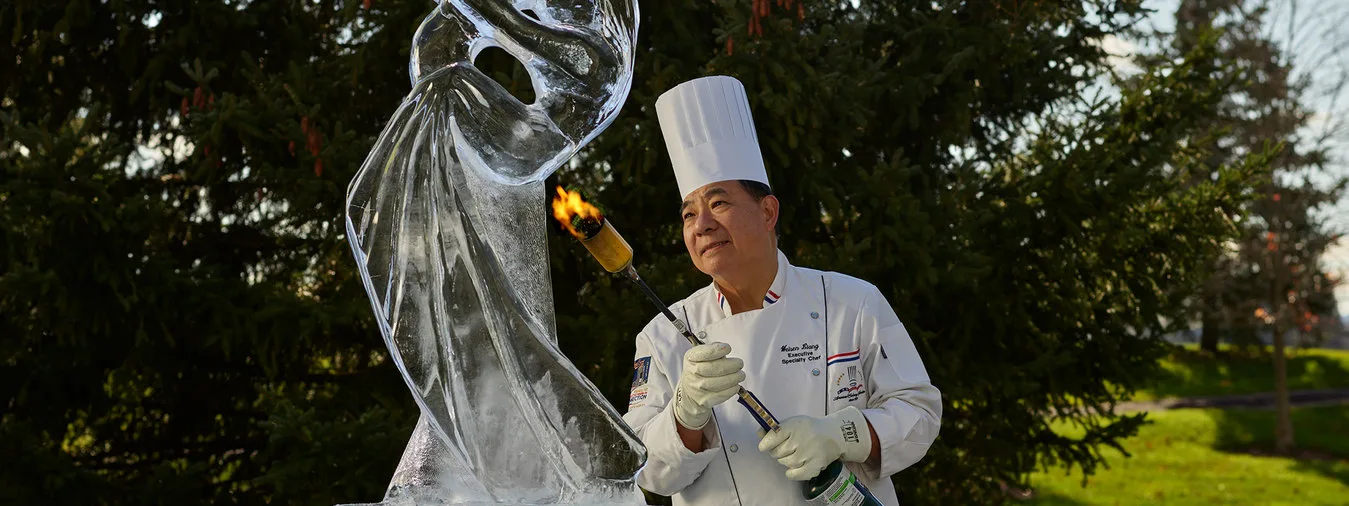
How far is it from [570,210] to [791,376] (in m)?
0.88

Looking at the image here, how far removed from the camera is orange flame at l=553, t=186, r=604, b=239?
2.17 meters

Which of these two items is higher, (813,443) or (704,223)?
(704,223)

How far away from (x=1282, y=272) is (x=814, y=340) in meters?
15.9

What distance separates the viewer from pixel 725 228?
9.11 ft

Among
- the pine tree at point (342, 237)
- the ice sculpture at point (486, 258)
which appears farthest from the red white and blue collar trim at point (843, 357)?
the pine tree at point (342, 237)

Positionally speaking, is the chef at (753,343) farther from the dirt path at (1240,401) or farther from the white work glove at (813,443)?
the dirt path at (1240,401)

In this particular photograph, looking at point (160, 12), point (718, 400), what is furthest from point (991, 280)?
point (160, 12)

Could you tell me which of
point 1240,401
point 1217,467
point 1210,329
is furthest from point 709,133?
point 1210,329

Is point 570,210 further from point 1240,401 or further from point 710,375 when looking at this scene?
point 1240,401

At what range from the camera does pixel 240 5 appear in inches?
250

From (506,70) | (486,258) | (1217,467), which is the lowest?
(1217,467)

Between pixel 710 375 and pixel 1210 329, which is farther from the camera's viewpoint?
pixel 1210 329

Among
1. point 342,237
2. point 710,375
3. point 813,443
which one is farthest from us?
point 342,237

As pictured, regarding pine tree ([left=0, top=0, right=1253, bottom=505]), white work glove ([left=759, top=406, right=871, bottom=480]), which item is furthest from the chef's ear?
pine tree ([left=0, top=0, right=1253, bottom=505])
